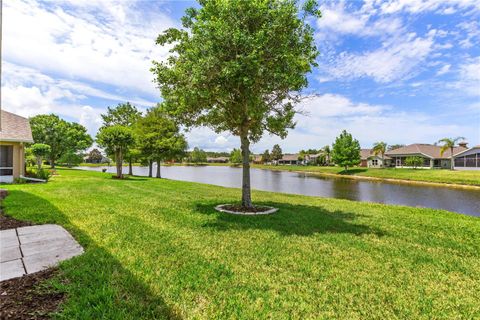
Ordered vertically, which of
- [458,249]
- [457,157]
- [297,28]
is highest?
[297,28]

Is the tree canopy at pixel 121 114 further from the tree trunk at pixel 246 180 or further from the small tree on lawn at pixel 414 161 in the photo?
the small tree on lawn at pixel 414 161

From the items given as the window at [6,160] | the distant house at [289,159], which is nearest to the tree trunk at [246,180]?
the window at [6,160]

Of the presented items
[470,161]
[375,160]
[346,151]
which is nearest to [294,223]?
[346,151]

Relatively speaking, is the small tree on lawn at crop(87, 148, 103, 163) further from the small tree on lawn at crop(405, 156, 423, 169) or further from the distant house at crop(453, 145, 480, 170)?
the distant house at crop(453, 145, 480, 170)

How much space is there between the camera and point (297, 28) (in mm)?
7945

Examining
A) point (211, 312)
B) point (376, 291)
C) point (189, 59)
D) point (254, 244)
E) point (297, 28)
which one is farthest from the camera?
point (297, 28)

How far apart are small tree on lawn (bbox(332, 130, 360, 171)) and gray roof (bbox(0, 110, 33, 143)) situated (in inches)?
1833

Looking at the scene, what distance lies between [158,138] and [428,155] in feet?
163

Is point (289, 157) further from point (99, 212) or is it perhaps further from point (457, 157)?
point (99, 212)

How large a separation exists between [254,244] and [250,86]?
4308 millimetres

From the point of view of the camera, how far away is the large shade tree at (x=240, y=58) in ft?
22.5

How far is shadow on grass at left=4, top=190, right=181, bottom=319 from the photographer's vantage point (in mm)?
2787

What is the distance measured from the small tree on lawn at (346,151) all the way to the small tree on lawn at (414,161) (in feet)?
31.7

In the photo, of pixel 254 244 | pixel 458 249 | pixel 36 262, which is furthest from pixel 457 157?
pixel 36 262
